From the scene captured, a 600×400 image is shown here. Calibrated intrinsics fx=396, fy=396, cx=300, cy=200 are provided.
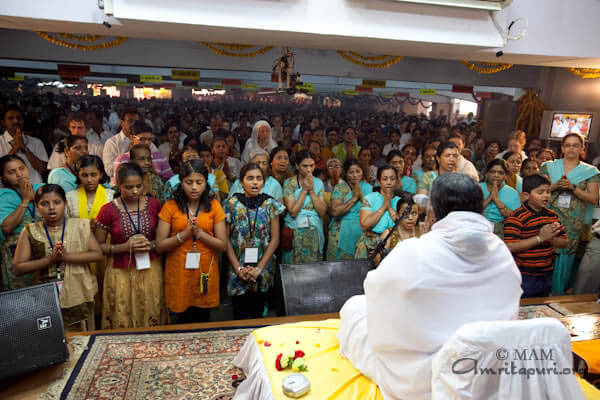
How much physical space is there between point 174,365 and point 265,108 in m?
5.35

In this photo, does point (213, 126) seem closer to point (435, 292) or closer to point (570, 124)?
point (435, 292)

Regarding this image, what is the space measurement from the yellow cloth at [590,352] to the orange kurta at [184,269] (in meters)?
2.53

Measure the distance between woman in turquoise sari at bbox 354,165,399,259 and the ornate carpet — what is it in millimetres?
1349

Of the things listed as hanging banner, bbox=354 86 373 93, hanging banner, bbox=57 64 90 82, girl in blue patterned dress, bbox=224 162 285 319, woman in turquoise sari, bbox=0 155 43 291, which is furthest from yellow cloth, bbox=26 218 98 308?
hanging banner, bbox=354 86 373 93

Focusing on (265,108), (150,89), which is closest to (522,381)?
(265,108)

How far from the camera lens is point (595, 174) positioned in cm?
415

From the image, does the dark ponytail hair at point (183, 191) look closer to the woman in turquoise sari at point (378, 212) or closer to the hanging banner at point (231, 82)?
the woman in turquoise sari at point (378, 212)

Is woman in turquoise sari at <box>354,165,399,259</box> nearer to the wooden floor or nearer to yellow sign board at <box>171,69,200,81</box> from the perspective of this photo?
the wooden floor

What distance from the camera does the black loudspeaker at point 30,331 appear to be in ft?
7.00

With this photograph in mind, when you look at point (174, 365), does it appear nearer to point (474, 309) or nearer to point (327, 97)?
point (474, 309)

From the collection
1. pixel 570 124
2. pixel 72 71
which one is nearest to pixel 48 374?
pixel 72 71

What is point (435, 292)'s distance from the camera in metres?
1.65

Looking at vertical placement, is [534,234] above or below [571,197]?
below

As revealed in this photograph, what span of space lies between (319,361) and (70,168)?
291 centimetres
